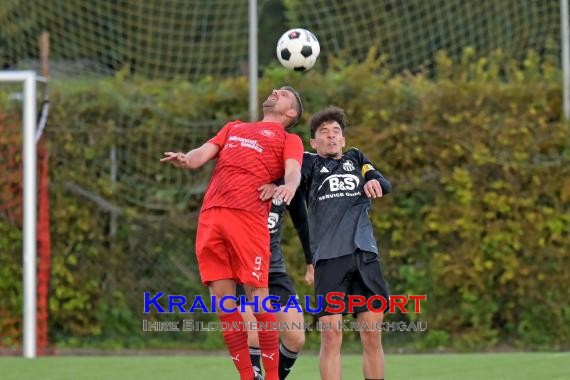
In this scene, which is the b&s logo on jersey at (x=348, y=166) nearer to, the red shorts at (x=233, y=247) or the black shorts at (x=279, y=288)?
the red shorts at (x=233, y=247)

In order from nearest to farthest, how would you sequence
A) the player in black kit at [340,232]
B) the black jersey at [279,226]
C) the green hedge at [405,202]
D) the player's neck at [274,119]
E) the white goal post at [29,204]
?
the player in black kit at [340,232]
the player's neck at [274,119]
the black jersey at [279,226]
the white goal post at [29,204]
the green hedge at [405,202]

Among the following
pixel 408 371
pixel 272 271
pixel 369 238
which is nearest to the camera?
pixel 369 238

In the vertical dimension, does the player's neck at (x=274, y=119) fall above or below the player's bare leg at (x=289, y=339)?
above

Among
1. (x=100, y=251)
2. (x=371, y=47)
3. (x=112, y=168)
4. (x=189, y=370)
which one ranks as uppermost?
A: (x=371, y=47)

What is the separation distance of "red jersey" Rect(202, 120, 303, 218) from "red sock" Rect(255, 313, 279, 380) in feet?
2.10

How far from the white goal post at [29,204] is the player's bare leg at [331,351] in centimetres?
479

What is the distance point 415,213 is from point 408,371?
2.96m

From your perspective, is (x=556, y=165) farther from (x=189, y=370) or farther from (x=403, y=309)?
(x=189, y=370)

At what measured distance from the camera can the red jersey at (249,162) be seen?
20.8 feet

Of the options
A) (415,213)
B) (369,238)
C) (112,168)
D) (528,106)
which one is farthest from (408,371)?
(112,168)

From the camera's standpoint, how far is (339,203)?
21.0 ft

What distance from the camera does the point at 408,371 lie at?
325 inches

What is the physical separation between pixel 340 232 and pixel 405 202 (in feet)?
15.3

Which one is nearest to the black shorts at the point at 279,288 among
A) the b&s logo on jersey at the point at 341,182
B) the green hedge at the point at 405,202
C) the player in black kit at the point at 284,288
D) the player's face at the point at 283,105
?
the player in black kit at the point at 284,288
